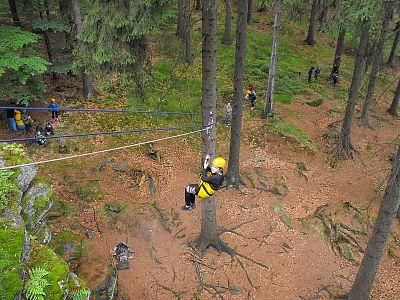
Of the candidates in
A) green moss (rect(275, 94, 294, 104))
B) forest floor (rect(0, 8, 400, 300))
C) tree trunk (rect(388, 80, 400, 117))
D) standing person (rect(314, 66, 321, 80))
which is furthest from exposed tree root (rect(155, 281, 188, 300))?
standing person (rect(314, 66, 321, 80))

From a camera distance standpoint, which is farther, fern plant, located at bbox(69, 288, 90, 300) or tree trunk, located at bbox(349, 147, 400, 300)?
tree trunk, located at bbox(349, 147, 400, 300)

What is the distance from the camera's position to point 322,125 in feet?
65.5

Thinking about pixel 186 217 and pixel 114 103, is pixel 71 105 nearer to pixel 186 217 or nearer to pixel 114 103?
pixel 114 103

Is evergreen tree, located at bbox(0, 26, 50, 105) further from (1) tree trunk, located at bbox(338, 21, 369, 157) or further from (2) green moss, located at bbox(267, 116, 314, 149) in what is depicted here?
(1) tree trunk, located at bbox(338, 21, 369, 157)

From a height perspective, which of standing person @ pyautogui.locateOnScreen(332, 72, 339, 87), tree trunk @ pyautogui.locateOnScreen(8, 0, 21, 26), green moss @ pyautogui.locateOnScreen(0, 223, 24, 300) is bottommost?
standing person @ pyautogui.locateOnScreen(332, 72, 339, 87)

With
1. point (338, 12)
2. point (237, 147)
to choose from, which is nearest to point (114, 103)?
point (237, 147)

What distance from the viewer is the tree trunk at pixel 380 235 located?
8.40 metres

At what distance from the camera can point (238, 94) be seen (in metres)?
13.5

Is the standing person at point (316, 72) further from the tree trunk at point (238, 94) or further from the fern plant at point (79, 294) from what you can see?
the fern plant at point (79, 294)

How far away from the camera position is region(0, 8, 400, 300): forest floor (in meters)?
10.9

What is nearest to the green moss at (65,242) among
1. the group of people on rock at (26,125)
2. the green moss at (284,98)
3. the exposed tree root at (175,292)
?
the exposed tree root at (175,292)

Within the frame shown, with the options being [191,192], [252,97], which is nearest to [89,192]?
[191,192]

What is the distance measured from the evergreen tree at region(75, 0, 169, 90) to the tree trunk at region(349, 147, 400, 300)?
726 centimetres

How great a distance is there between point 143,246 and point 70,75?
12436 mm
